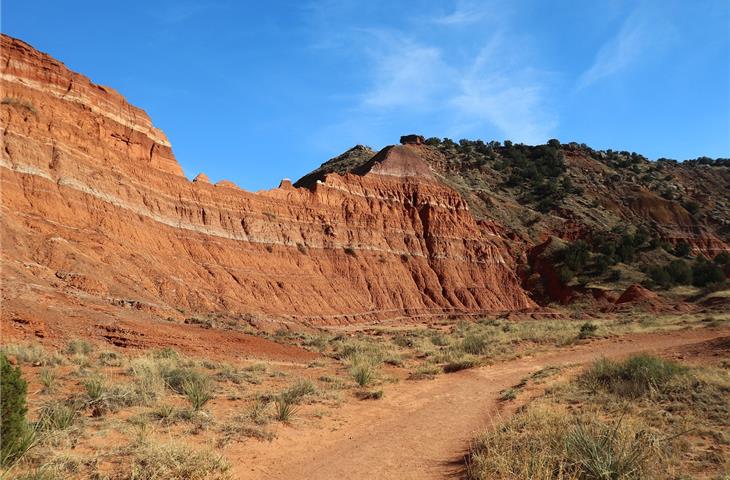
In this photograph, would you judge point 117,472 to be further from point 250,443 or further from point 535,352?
point 535,352

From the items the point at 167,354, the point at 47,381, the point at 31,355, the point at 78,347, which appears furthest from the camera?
the point at 167,354

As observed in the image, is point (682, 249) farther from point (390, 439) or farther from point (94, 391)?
point (94, 391)

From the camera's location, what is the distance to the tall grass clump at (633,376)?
1028cm

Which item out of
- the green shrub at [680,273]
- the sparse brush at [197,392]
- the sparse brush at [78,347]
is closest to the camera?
→ the sparse brush at [197,392]

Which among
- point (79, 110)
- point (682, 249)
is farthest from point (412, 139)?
point (79, 110)

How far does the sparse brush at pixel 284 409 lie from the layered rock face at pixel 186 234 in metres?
11.0

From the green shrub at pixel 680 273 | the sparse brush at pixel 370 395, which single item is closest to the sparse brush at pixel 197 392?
the sparse brush at pixel 370 395

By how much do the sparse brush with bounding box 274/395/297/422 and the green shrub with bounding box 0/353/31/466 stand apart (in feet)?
14.0

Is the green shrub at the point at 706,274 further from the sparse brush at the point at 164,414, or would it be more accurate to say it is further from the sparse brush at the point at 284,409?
the sparse brush at the point at 164,414

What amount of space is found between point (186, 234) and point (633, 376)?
31.7 metres

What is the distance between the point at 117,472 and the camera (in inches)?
240

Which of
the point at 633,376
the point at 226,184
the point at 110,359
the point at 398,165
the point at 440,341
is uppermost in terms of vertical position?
the point at 398,165

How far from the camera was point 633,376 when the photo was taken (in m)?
11.0

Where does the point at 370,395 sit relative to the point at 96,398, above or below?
below
